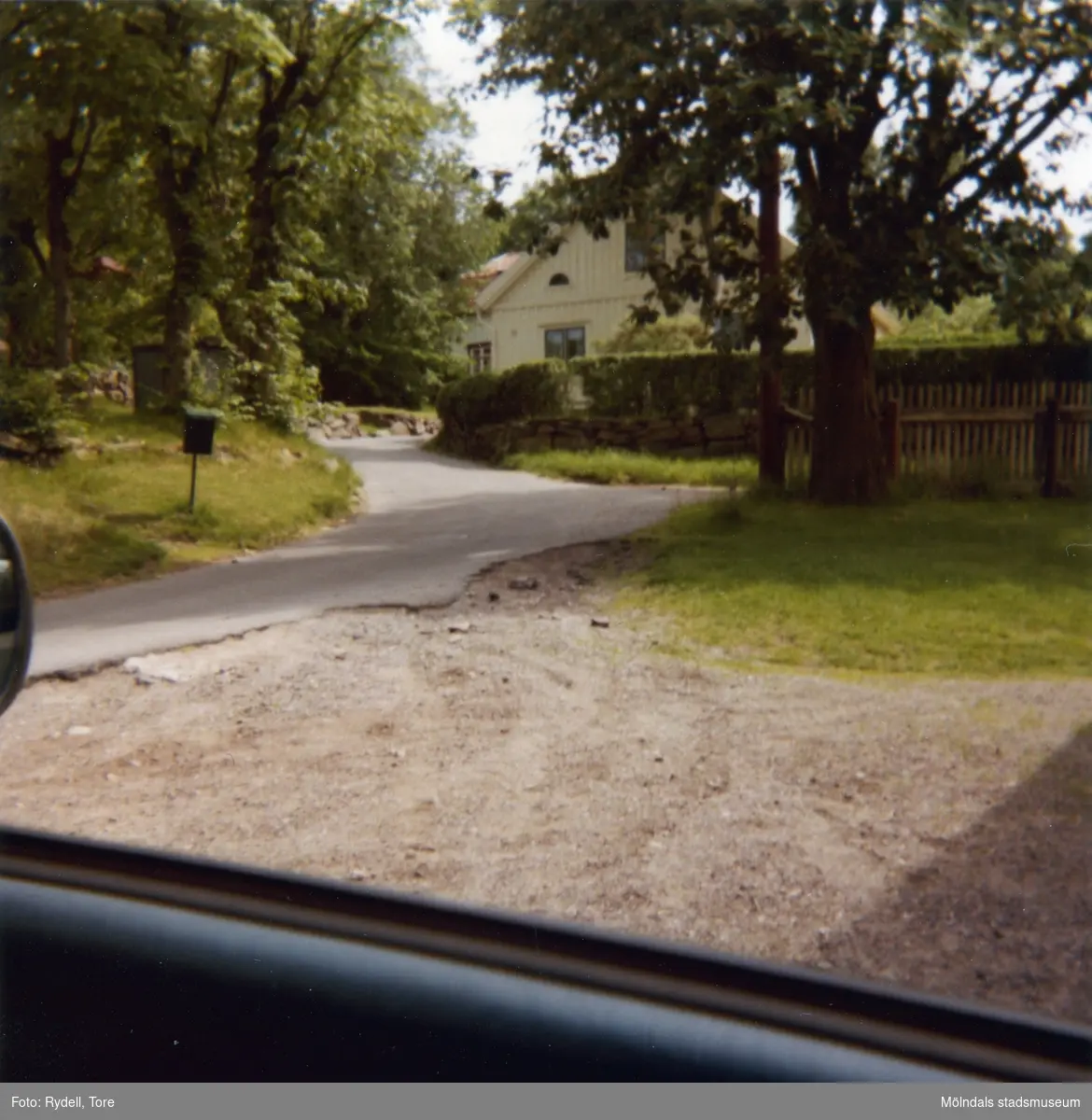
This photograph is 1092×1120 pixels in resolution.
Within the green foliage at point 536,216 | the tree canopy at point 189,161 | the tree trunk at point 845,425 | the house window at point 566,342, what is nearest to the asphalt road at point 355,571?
the tree trunk at point 845,425

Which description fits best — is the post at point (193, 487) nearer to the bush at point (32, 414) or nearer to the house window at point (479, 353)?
the bush at point (32, 414)

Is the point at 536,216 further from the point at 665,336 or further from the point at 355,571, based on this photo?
the point at 665,336

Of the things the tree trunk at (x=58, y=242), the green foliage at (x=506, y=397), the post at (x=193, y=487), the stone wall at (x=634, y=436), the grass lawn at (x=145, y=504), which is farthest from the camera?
the green foliage at (x=506, y=397)

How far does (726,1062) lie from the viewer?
830 mm

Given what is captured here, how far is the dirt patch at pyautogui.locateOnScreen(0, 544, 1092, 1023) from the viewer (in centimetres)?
251

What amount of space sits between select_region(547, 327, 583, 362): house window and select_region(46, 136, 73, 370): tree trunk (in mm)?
16272

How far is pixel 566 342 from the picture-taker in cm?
2812

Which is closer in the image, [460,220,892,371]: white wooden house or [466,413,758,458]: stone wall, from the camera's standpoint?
[466,413,758,458]: stone wall

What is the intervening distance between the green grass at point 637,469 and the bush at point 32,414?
6637 millimetres

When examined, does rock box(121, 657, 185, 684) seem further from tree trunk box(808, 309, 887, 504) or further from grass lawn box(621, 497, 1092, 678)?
tree trunk box(808, 309, 887, 504)

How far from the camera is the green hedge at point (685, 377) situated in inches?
515

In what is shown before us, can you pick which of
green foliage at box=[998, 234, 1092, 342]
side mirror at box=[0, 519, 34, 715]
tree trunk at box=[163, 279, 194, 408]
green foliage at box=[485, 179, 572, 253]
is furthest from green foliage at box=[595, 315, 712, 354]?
side mirror at box=[0, 519, 34, 715]

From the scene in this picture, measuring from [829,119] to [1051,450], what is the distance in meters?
4.98

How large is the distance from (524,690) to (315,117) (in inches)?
414
